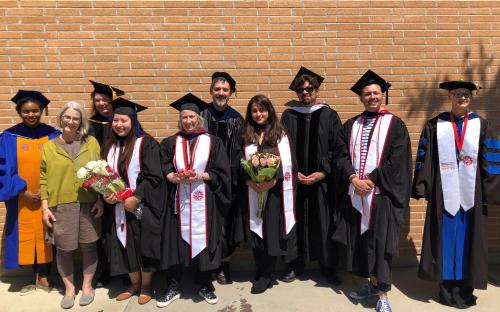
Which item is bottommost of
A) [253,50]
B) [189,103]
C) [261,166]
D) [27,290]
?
[27,290]

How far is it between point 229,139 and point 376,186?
160cm

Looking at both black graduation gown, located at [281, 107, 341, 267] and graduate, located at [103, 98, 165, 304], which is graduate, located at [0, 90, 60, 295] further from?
black graduation gown, located at [281, 107, 341, 267]

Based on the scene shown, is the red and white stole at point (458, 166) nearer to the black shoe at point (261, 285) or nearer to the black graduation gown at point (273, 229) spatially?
the black graduation gown at point (273, 229)

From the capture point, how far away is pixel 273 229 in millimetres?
3705

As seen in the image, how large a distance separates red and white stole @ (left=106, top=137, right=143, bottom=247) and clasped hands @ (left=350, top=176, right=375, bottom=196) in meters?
2.13

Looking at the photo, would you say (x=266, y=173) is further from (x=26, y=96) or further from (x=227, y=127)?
(x=26, y=96)

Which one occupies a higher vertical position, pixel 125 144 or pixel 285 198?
pixel 125 144

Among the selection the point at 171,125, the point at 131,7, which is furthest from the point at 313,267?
the point at 131,7

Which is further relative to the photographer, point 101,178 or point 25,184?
point 25,184

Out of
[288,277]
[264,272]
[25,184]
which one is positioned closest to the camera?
[25,184]

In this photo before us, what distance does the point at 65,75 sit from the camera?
14.3ft

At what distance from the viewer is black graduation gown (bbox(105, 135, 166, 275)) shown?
3.46 meters

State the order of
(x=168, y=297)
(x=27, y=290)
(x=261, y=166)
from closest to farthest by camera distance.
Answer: (x=261, y=166) → (x=168, y=297) → (x=27, y=290)

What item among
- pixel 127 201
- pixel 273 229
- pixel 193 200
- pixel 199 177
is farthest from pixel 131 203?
pixel 273 229
